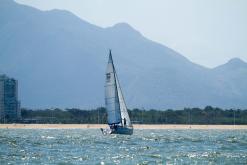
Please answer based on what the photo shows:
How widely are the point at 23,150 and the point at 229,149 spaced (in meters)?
25.4

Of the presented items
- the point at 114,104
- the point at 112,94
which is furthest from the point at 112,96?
the point at 114,104

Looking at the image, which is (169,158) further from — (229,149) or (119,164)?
(229,149)

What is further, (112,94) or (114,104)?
(112,94)

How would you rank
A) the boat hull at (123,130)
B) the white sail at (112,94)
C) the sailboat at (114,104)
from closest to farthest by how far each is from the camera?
the boat hull at (123,130) → the sailboat at (114,104) → the white sail at (112,94)

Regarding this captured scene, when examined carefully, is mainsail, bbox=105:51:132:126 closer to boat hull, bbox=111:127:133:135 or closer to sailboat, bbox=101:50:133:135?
sailboat, bbox=101:50:133:135

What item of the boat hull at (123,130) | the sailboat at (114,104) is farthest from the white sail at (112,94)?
the boat hull at (123,130)

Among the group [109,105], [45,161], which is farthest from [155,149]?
[109,105]

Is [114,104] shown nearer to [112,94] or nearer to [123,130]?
[112,94]

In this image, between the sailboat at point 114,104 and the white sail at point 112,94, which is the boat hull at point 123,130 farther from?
the white sail at point 112,94

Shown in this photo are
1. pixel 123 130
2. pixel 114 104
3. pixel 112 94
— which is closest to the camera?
pixel 123 130

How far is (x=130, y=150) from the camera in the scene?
297ft

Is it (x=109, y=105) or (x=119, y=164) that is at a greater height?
(x=109, y=105)

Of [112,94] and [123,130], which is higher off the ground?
[112,94]

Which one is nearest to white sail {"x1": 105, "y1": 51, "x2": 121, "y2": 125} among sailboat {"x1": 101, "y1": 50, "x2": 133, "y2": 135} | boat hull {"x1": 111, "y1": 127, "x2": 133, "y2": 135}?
sailboat {"x1": 101, "y1": 50, "x2": 133, "y2": 135}
